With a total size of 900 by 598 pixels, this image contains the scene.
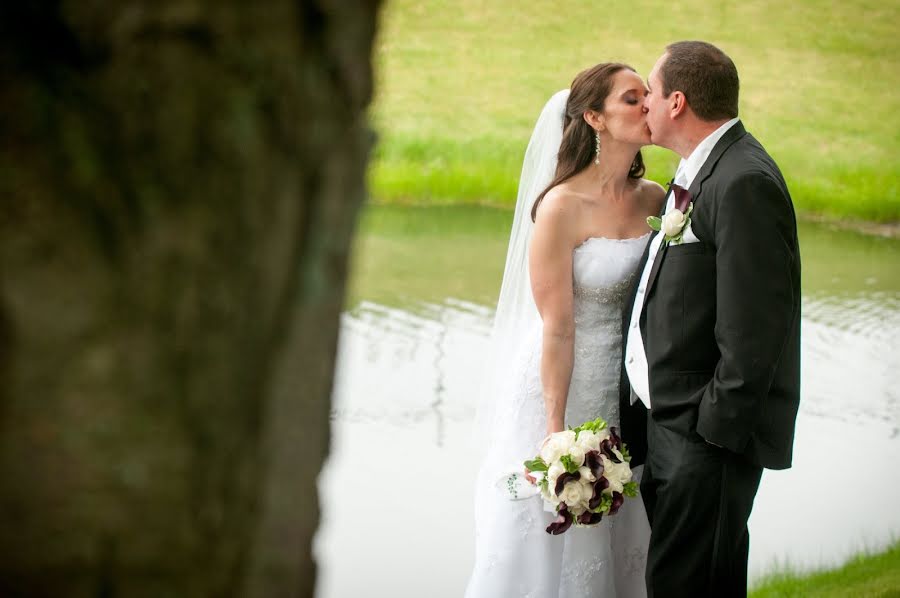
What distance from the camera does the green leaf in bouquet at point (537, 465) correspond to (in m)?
2.61

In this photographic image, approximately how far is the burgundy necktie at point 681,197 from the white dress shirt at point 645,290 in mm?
28

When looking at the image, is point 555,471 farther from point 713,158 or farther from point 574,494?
point 713,158

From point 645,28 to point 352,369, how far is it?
10357 millimetres

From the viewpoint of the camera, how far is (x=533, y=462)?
2.63 meters

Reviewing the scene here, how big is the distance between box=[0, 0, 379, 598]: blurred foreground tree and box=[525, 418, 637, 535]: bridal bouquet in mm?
1818

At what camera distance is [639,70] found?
13.1 metres

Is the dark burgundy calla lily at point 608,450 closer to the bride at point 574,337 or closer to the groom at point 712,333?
the groom at point 712,333

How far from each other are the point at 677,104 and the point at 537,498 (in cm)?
116

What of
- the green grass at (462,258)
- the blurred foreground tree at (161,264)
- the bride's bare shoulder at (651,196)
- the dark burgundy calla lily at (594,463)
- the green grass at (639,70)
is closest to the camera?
the blurred foreground tree at (161,264)

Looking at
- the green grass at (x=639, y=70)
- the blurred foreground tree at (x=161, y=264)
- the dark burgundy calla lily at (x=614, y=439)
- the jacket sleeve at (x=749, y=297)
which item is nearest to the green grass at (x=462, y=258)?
the green grass at (x=639, y=70)

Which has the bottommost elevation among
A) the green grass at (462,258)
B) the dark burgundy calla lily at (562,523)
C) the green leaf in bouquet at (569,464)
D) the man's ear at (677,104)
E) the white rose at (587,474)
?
the dark burgundy calla lily at (562,523)

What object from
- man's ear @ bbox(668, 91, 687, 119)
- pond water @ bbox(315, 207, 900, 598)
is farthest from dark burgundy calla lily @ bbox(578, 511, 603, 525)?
man's ear @ bbox(668, 91, 687, 119)

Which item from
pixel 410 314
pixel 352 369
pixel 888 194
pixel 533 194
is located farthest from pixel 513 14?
pixel 533 194

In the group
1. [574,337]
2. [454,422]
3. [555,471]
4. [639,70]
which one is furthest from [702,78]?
[639,70]
